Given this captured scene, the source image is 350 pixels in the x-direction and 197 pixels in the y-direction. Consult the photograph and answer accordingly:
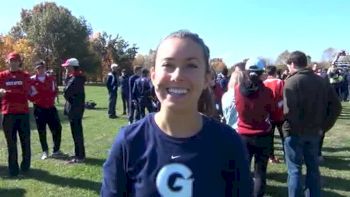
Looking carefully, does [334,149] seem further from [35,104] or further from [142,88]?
[35,104]

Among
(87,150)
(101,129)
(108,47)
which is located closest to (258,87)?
(87,150)

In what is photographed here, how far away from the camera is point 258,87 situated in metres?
5.95

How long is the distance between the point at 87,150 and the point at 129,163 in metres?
9.05

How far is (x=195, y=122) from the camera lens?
221cm

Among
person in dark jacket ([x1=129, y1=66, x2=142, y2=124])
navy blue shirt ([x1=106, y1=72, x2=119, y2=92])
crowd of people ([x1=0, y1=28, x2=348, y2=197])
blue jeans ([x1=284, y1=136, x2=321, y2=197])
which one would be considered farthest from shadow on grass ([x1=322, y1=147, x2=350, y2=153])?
navy blue shirt ([x1=106, y1=72, x2=119, y2=92])

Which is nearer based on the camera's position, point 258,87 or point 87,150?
point 258,87

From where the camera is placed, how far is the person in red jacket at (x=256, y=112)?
19.6 ft

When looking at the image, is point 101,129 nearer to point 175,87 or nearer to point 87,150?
point 87,150

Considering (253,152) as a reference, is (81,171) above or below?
below

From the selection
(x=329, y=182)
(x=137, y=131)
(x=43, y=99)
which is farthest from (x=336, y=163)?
(x=137, y=131)

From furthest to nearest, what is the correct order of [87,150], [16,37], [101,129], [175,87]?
[16,37], [101,129], [87,150], [175,87]

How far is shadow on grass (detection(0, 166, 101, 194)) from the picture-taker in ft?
24.8

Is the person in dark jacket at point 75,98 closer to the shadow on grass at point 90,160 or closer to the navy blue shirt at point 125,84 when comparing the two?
the shadow on grass at point 90,160

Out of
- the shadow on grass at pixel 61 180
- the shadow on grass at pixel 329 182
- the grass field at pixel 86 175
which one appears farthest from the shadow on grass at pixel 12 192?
the shadow on grass at pixel 329 182
